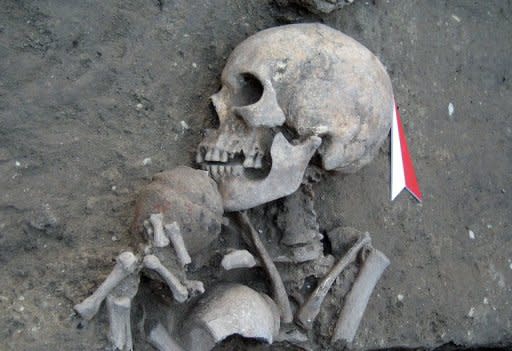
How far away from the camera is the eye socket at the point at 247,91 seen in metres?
2.41

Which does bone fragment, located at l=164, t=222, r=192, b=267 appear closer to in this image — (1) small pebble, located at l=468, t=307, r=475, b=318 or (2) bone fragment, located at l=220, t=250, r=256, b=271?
(2) bone fragment, located at l=220, t=250, r=256, b=271

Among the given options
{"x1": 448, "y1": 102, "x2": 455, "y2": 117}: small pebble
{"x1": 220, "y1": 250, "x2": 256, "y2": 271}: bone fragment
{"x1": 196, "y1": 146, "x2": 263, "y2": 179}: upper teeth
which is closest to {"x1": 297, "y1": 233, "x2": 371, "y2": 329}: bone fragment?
{"x1": 220, "y1": 250, "x2": 256, "y2": 271}: bone fragment

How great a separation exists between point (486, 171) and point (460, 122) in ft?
1.07

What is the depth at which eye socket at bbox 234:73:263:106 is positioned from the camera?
2.41 m

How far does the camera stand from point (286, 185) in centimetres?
233

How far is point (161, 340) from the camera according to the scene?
7.01 ft

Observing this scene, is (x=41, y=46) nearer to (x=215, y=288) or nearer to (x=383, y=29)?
(x=215, y=288)

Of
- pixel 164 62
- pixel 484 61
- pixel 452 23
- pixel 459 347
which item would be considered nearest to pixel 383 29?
pixel 452 23

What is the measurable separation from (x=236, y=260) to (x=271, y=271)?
0.80ft

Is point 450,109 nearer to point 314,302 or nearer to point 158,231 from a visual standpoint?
point 314,302

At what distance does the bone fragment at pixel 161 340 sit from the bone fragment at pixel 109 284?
237 mm

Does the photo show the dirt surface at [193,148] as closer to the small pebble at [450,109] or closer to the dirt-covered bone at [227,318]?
the small pebble at [450,109]

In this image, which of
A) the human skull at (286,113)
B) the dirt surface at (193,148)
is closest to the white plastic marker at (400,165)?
the dirt surface at (193,148)

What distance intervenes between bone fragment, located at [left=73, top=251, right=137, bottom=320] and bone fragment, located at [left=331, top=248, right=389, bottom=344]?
104cm
